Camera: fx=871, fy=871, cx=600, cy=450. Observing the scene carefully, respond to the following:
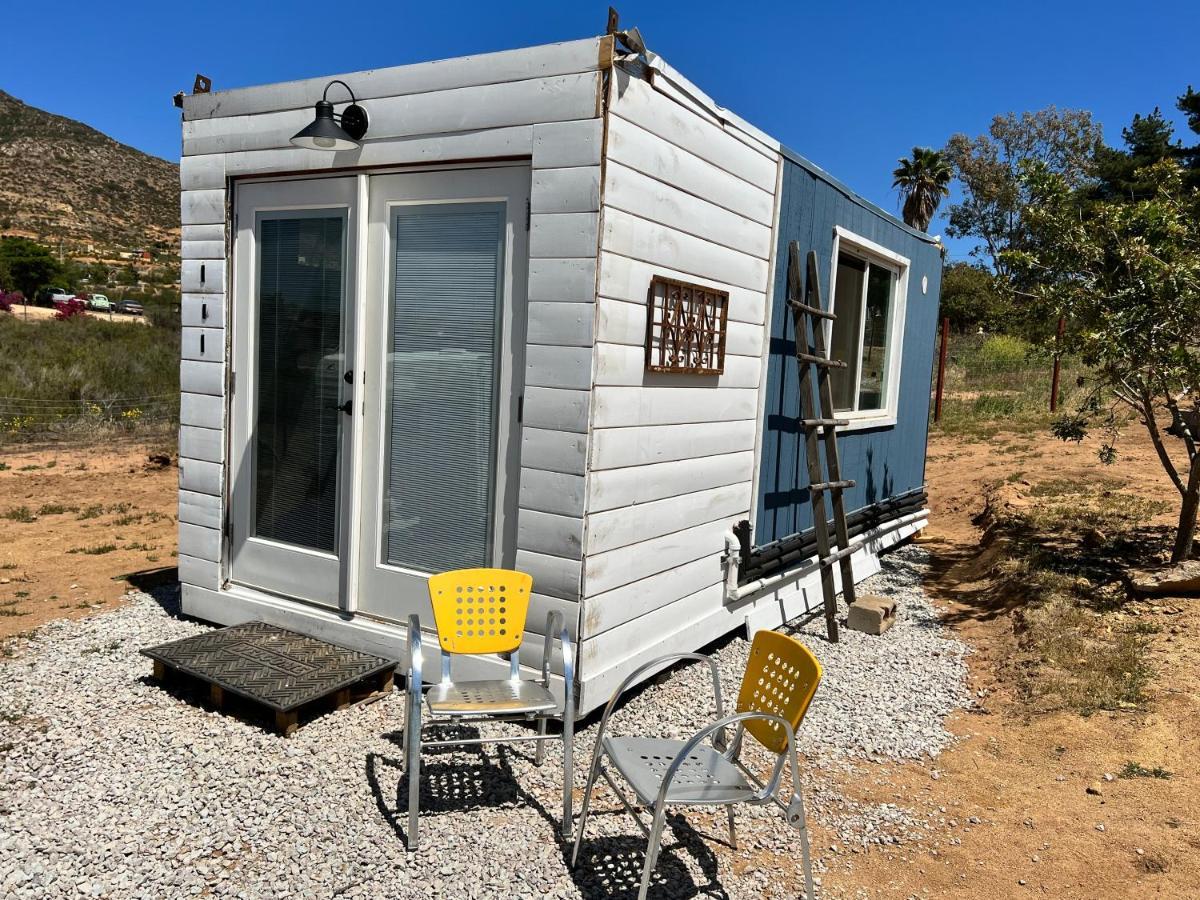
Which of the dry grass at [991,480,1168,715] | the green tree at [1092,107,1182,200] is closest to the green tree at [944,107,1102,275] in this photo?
the green tree at [1092,107,1182,200]

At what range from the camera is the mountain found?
37.1 metres

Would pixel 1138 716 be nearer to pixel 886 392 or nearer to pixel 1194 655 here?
pixel 1194 655

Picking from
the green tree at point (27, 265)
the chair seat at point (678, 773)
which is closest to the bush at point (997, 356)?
the chair seat at point (678, 773)

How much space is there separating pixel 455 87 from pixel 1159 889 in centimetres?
394

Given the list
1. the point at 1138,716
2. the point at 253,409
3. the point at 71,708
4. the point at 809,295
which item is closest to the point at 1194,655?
the point at 1138,716

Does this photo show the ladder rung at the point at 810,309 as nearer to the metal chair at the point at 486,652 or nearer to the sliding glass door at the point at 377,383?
the sliding glass door at the point at 377,383

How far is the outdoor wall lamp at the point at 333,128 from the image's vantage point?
3756mm

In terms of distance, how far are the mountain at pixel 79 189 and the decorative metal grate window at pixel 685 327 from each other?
3732 cm

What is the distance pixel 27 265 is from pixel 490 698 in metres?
32.1

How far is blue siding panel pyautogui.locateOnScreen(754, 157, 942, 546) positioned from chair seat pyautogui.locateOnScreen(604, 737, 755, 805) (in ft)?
8.17

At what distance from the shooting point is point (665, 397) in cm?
411

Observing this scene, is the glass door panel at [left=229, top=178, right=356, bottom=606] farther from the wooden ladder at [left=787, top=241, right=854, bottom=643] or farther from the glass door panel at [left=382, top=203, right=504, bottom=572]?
the wooden ladder at [left=787, top=241, right=854, bottom=643]

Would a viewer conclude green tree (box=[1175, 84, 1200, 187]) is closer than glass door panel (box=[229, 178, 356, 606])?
No

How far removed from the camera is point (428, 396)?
159 inches
